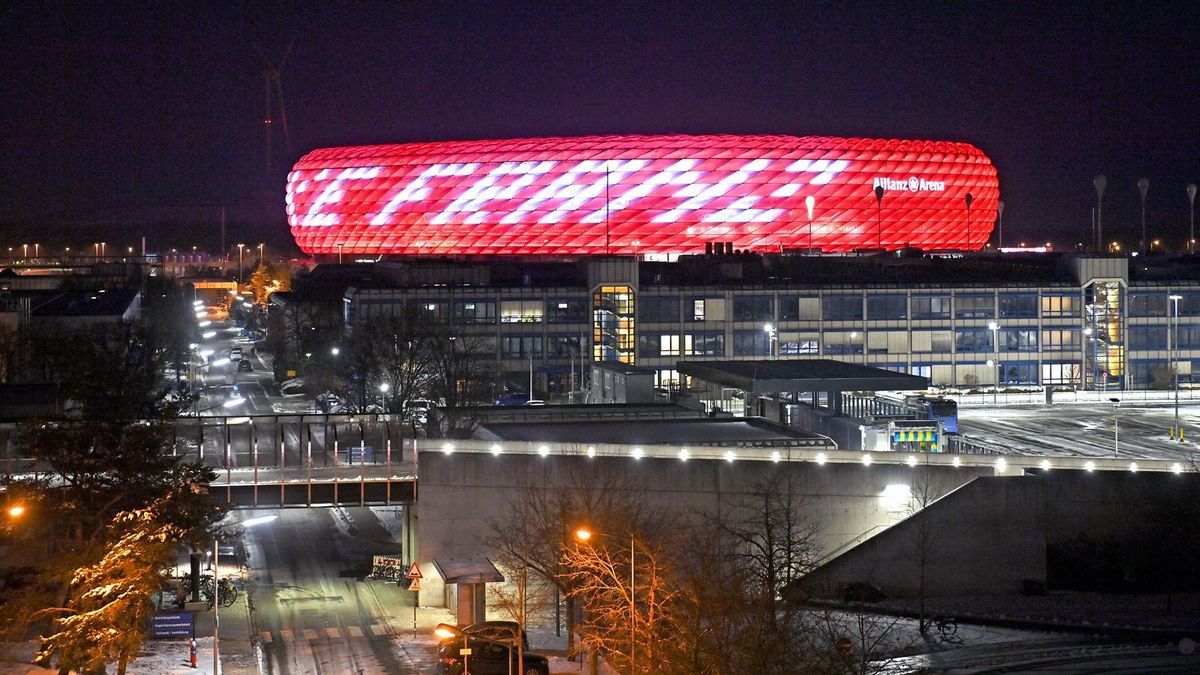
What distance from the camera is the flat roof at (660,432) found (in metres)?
39.9

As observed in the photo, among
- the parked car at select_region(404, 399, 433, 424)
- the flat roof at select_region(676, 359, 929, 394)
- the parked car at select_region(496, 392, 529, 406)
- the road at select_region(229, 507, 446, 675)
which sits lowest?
the road at select_region(229, 507, 446, 675)

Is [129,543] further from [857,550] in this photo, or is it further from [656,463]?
[857,550]

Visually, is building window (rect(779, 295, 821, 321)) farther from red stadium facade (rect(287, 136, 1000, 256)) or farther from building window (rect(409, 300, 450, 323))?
red stadium facade (rect(287, 136, 1000, 256))

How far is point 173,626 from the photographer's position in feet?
98.7

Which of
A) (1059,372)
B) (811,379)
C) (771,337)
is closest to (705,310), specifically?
(771,337)

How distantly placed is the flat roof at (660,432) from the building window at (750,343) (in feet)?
103

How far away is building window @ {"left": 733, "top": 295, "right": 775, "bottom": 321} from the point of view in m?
76.0


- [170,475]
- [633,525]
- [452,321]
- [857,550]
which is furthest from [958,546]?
[452,321]

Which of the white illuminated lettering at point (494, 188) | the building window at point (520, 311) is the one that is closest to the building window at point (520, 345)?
the building window at point (520, 311)

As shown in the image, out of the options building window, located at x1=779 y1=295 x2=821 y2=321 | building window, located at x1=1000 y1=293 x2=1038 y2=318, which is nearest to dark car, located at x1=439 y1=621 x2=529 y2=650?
building window, located at x1=779 y1=295 x2=821 y2=321

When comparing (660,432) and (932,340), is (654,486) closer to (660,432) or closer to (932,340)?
(660,432)

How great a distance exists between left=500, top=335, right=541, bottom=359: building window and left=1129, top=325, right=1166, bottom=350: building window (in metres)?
29.1

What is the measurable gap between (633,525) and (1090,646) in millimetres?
9247

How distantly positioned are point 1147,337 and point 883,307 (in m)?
13.0
